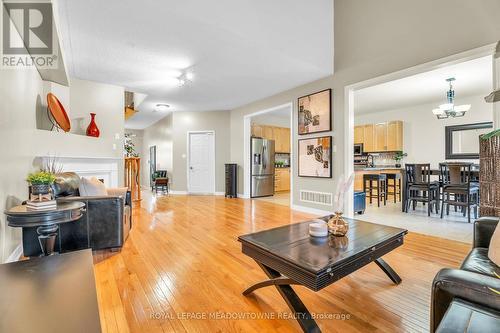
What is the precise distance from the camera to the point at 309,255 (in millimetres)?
1403

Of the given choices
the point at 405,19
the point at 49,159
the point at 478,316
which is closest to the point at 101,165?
the point at 49,159

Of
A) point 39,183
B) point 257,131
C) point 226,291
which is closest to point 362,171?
point 257,131

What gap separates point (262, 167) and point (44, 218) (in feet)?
18.5

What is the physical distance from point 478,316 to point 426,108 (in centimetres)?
741

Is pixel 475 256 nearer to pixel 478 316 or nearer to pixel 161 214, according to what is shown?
pixel 478 316

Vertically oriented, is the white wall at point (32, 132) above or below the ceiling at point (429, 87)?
below

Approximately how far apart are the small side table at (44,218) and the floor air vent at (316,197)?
12.5ft

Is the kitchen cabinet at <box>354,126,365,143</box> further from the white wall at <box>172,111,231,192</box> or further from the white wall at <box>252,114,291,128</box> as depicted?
the white wall at <box>172,111,231,192</box>

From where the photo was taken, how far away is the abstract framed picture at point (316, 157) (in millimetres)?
4410

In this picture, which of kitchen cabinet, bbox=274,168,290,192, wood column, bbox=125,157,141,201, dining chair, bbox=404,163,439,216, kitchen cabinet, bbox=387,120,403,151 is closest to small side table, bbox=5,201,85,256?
wood column, bbox=125,157,141,201

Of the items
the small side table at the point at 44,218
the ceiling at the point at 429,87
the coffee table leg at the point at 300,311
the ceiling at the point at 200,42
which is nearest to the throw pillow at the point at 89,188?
the small side table at the point at 44,218

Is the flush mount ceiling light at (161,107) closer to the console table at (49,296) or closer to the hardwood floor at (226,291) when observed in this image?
the hardwood floor at (226,291)

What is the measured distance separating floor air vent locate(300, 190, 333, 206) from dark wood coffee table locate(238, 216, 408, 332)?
8.15ft

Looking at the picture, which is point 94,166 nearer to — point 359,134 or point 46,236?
point 46,236
